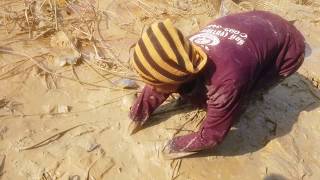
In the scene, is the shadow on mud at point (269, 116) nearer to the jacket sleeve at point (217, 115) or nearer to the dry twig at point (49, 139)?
the jacket sleeve at point (217, 115)

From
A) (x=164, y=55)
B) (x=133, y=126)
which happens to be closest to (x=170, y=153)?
(x=133, y=126)

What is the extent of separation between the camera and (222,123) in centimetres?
233

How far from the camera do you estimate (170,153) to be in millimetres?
2598

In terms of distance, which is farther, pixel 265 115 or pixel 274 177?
pixel 265 115

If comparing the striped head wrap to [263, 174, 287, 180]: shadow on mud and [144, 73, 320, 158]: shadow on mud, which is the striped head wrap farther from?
[263, 174, 287, 180]: shadow on mud

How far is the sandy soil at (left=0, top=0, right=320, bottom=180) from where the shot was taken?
8.30 feet

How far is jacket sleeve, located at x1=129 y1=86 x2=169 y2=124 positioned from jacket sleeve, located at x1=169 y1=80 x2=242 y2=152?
30 centimetres

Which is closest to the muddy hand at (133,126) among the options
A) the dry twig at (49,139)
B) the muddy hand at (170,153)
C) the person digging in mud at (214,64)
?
the person digging in mud at (214,64)

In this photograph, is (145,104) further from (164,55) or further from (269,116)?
(269,116)

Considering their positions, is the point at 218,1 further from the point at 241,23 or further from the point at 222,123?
the point at 222,123

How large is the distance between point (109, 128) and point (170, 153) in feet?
1.37

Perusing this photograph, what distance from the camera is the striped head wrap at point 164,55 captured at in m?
1.99

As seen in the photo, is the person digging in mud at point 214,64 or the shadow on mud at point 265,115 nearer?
the person digging in mud at point 214,64

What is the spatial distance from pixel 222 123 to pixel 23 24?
1.84 m
